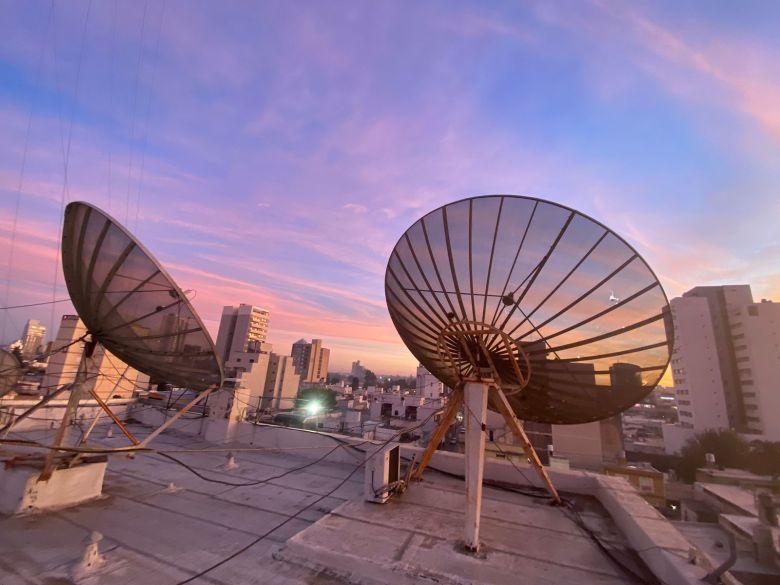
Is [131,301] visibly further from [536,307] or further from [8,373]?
[536,307]

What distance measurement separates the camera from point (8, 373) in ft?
38.4

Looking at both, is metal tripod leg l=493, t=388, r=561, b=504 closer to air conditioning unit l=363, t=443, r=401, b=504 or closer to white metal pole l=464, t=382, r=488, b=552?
white metal pole l=464, t=382, r=488, b=552

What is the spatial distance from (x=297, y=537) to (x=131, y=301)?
572 centimetres

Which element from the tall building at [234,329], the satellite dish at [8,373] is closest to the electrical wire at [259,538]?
the satellite dish at [8,373]

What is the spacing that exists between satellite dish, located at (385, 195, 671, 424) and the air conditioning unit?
263 cm

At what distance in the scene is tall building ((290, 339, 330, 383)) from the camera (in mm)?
129738

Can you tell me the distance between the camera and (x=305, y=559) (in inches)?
230

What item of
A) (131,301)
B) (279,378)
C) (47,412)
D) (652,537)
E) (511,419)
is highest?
(131,301)

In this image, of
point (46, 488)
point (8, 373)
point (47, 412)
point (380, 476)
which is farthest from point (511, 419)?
point (47, 412)

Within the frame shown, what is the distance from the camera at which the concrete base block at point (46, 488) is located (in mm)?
7133

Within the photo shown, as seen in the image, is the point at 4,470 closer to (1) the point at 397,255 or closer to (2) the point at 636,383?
(1) the point at 397,255

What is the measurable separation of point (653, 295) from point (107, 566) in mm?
10509

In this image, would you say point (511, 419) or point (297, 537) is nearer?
point (297, 537)

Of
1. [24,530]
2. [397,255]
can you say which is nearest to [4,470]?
[24,530]
